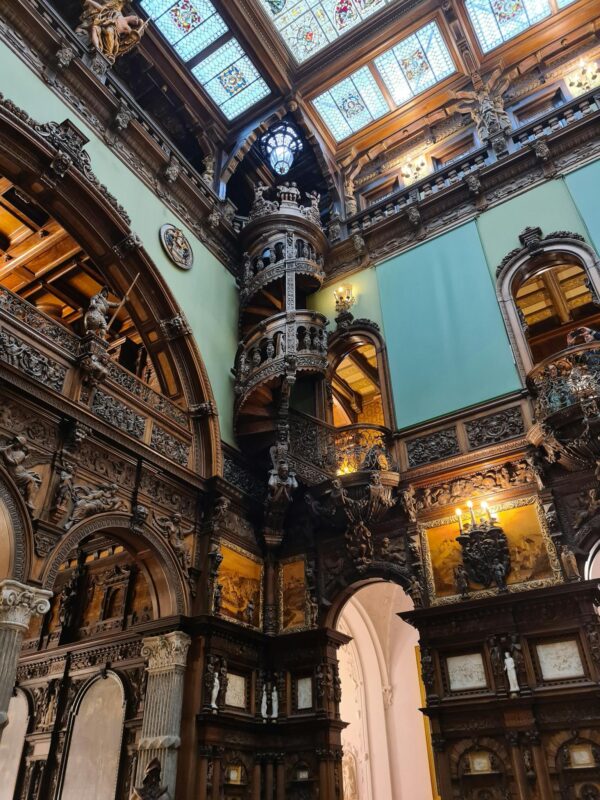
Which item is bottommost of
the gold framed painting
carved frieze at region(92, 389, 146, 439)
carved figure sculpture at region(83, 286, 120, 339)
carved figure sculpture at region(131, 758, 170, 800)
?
carved figure sculpture at region(131, 758, 170, 800)

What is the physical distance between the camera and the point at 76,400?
8117 mm

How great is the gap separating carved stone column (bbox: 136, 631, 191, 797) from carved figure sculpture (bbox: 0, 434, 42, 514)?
9.94 ft

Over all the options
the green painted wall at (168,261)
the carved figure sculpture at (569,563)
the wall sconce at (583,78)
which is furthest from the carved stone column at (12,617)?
the wall sconce at (583,78)

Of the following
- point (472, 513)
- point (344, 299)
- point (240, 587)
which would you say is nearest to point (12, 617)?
point (240, 587)

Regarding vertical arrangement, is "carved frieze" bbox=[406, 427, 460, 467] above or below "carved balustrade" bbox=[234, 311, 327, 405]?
below

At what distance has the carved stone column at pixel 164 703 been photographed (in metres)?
7.94

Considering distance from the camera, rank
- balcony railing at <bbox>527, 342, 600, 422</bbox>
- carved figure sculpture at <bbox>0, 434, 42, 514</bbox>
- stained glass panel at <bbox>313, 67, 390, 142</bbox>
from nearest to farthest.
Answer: carved figure sculpture at <bbox>0, 434, 42, 514</bbox> < balcony railing at <bbox>527, 342, 600, 422</bbox> < stained glass panel at <bbox>313, 67, 390, 142</bbox>

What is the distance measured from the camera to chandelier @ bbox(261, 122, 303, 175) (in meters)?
15.4

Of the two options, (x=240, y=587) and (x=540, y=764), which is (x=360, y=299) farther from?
(x=540, y=764)

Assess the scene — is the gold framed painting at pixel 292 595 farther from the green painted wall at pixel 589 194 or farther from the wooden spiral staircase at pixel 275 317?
the green painted wall at pixel 589 194

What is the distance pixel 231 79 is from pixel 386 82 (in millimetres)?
3894

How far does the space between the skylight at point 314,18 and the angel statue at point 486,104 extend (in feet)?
9.45

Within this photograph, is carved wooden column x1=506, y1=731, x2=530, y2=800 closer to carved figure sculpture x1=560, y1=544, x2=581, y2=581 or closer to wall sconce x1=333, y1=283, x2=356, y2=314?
carved figure sculpture x1=560, y1=544, x2=581, y2=581

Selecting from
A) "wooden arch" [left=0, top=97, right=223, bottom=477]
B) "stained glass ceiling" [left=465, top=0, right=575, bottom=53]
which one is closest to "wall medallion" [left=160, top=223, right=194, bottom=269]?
"wooden arch" [left=0, top=97, right=223, bottom=477]
